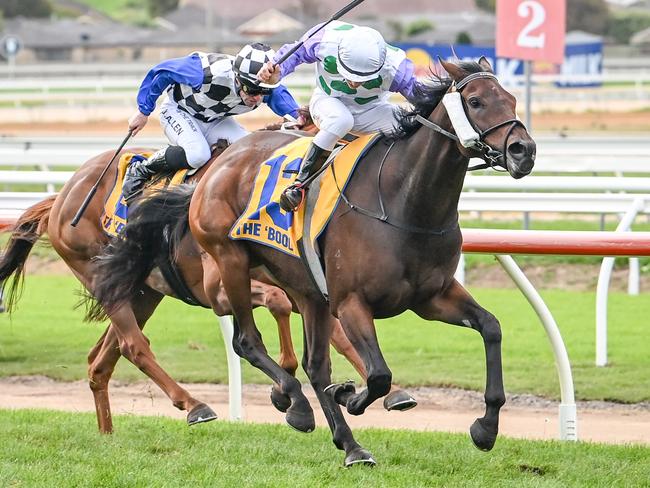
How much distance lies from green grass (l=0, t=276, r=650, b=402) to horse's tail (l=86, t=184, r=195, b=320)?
172cm

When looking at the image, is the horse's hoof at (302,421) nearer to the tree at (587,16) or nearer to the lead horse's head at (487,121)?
the lead horse's head at (487,121)

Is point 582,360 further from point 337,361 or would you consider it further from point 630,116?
point 630,116

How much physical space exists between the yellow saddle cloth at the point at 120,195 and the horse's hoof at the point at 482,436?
6.95 feet

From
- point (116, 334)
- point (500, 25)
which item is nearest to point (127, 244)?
point (116, 334)

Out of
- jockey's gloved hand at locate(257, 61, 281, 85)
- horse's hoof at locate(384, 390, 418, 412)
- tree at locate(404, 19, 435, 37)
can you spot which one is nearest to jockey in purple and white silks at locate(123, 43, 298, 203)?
jockey's gloved hand at locate(257, 61, 281, 85)

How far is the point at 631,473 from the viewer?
15.7 feet

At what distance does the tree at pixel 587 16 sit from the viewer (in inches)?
2707

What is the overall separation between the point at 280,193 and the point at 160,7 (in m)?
94.7

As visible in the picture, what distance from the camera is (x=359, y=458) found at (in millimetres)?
4891

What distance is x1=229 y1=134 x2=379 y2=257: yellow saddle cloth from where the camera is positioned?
4.99 meters

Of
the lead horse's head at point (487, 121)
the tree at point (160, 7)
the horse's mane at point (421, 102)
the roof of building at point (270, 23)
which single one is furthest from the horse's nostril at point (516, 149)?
the tree at point (160, 7)

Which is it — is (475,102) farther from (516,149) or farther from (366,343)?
(366,343)

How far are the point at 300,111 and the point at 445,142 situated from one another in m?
1.43

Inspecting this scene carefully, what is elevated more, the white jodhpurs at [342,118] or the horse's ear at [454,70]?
the horse's ear at [454,70]
